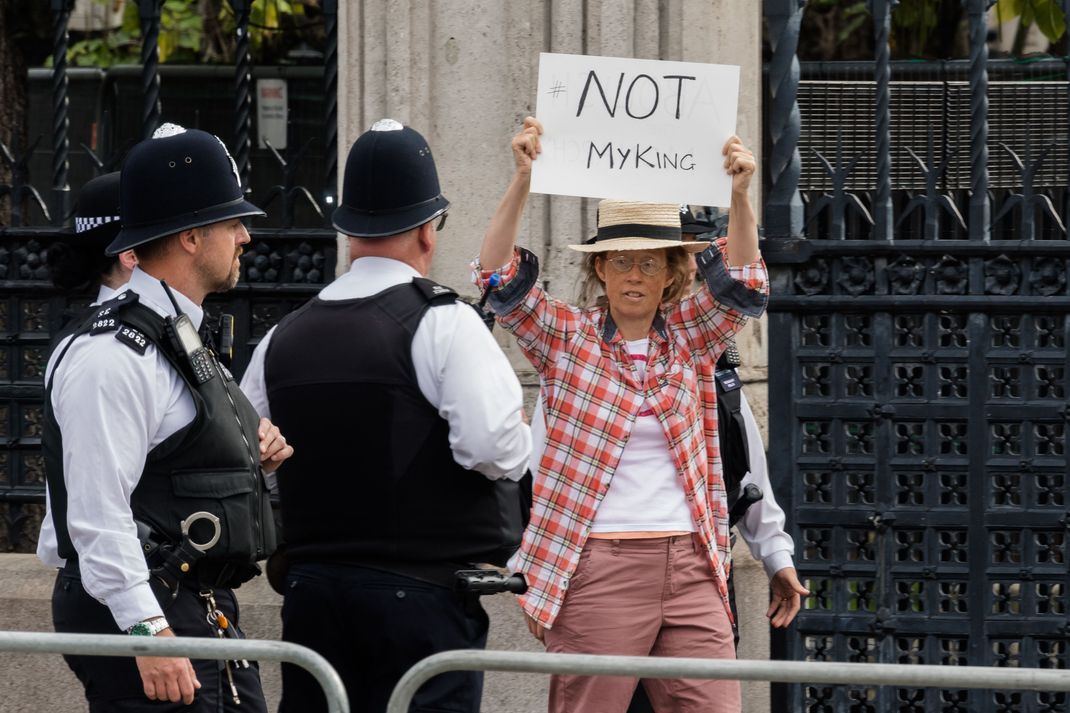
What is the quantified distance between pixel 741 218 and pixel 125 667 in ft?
6.78

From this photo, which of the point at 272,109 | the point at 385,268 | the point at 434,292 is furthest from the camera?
the point at 272,109

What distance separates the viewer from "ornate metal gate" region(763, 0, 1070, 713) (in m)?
6.16

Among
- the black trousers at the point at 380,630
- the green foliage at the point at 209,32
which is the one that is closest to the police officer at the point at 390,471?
the black trousers at the point at 380,630

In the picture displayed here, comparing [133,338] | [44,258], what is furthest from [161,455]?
[44,258]

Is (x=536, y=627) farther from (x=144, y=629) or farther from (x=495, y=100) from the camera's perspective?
(x=495, y=100)

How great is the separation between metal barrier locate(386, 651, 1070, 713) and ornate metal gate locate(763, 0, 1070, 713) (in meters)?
2.66

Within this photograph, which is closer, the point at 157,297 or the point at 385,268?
the point at 157,297

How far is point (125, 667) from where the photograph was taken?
4.01m

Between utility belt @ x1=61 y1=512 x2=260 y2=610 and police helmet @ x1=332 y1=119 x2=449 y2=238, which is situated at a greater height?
police helmet @ x1=332 y1=119 x2=449 y2=238

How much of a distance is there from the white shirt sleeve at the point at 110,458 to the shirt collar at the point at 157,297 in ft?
0.51

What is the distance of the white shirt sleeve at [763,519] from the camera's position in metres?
5.21

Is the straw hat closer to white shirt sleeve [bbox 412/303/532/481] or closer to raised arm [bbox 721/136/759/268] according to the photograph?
raised arm [bbox 721/136/759/268]

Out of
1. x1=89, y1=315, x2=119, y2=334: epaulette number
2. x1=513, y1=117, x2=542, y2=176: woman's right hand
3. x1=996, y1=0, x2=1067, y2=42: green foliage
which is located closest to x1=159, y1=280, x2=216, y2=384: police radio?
x1=89, y1=315, x2=119, y2=334: epaulette number

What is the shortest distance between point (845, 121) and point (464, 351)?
10.3ft
